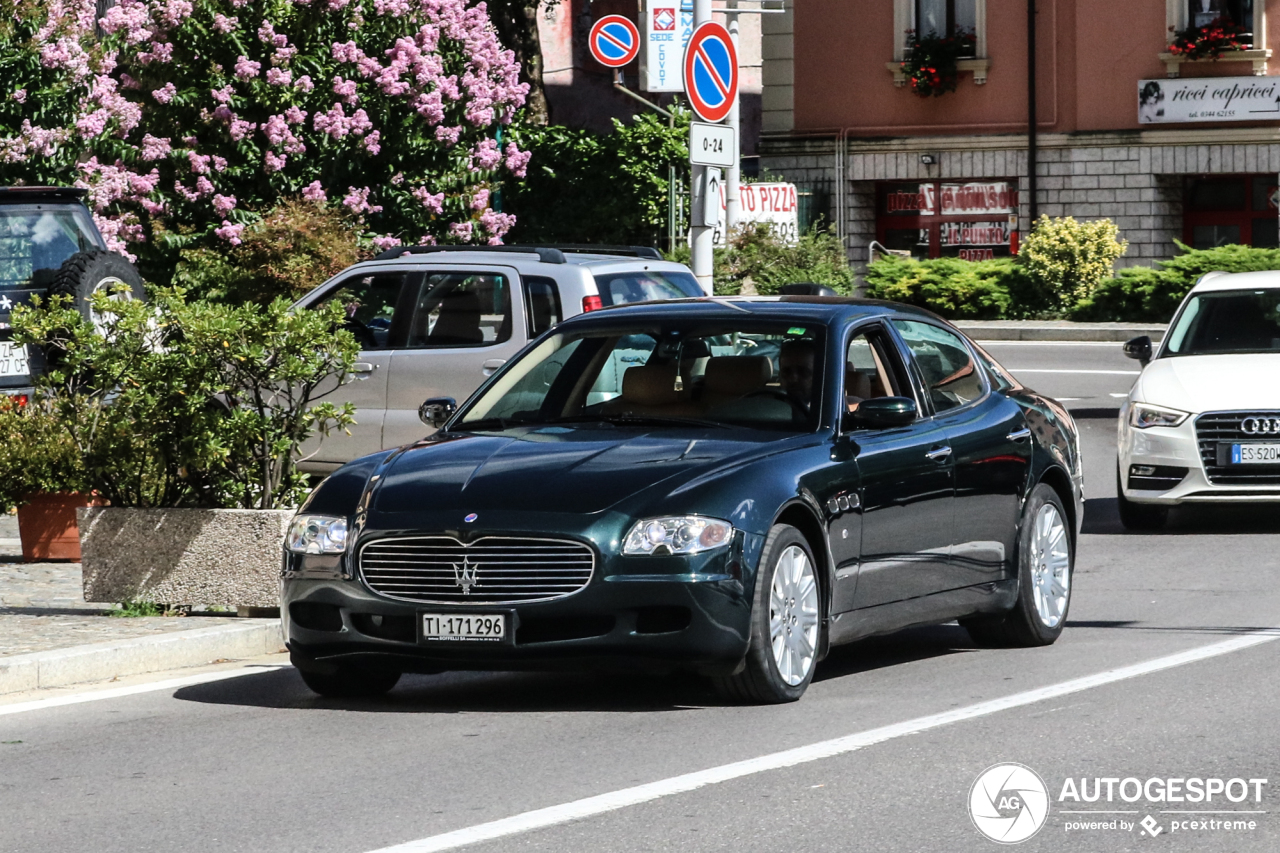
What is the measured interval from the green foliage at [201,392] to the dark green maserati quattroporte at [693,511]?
1350mm

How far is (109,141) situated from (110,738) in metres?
18.7

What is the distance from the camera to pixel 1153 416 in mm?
14742

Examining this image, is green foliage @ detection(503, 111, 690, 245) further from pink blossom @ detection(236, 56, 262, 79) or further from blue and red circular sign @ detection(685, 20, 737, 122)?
blue and red circular sign @ detection(685, 20, 737, 122)

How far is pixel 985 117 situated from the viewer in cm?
4181

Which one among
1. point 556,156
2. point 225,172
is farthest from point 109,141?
point 556,156

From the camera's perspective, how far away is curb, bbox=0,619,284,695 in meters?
9.04

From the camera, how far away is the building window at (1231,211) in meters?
40.2

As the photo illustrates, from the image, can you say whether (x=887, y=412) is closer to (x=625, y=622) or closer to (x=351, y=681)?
(x=625, y=622)

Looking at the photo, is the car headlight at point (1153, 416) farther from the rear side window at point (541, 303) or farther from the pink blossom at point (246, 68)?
the pink blossom at point (246, 68)

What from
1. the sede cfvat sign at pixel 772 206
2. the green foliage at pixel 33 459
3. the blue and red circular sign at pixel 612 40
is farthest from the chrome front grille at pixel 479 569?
the blue and red circular sign at pixel 612 40

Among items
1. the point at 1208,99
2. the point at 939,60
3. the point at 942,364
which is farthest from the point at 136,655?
the point at 939,60

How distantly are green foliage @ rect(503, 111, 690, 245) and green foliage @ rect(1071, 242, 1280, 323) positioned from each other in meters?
6.95

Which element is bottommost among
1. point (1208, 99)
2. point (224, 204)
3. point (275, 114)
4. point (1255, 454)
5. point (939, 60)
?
point (1255, 454)

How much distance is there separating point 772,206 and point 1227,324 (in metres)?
21.9
